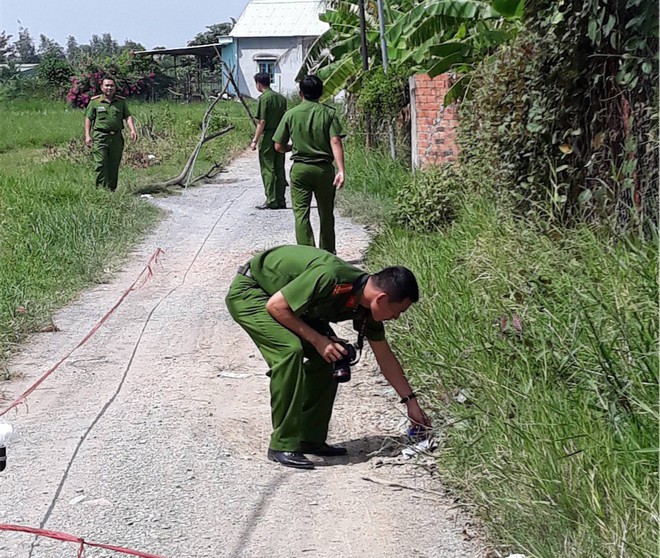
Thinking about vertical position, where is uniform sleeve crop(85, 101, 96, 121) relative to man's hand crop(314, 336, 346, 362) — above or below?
above

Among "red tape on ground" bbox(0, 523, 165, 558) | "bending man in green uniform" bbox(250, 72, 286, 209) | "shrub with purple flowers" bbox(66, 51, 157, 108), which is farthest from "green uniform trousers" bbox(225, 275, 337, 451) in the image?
"shrub with purple flowers" bbox(66, 51, 157, 108)

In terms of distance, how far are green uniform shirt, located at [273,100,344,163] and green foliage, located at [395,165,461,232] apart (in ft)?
3.80

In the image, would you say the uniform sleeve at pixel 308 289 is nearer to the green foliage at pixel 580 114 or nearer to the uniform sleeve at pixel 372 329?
the uniform sleeve at pixel 372 329

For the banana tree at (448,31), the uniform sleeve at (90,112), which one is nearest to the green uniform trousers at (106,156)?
the uniform sleeve at (90,112)

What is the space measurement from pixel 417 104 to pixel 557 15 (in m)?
5.88

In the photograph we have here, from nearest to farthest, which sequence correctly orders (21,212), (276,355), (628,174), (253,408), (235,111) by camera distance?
(276,355), (253,408), (628,174), (21,212), (235,111)

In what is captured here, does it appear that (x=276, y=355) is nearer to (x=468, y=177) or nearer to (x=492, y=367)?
(x=492, y=367)

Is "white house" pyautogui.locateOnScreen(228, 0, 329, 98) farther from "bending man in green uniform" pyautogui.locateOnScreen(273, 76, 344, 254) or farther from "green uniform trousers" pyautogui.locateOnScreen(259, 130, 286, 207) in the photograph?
"bending man in green uniform" pyautogui.locateOnScreen(273, 76, 344, 254)

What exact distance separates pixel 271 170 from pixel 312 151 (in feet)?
14.4

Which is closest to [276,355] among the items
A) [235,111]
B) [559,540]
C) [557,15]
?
[559,540]

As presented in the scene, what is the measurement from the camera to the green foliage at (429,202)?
33.3 feet

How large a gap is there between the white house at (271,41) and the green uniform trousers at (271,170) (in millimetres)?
30534

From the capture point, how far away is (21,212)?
494 inches

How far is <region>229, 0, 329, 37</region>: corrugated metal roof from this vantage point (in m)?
44.8
